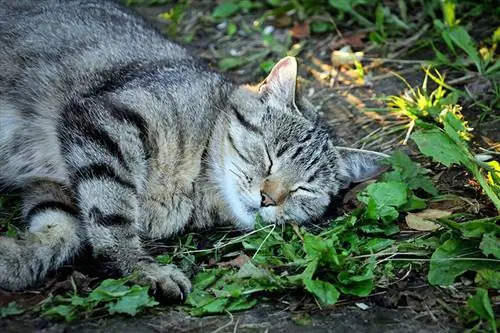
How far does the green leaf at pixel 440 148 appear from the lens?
151 inches

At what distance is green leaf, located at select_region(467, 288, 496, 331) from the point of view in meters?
3.07

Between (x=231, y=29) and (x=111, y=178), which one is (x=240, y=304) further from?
(x=231, y=29)

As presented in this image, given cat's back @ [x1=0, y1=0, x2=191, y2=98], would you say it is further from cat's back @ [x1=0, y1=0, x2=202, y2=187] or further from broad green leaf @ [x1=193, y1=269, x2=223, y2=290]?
broad green leaf @ [x1=193, y1=269, x2=223, y2=290]

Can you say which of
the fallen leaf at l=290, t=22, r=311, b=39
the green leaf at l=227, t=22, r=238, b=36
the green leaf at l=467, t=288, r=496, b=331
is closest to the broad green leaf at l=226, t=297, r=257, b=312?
the green leaf at l=467, t=288, r=496, b=331

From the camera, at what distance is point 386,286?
3439mm

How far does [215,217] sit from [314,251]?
2.78ft

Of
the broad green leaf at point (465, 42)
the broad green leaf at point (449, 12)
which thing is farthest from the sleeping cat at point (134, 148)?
the broad green leaf at point (449, 12)

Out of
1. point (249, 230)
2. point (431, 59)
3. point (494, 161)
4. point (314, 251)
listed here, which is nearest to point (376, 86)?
point (431, 59)

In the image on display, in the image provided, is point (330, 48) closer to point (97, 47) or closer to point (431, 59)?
point (431, 59)

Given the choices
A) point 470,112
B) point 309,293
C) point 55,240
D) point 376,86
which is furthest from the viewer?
point 376,86

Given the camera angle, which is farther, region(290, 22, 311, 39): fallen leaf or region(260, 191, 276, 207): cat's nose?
region(290, 22, 311, 39): fallen leaf

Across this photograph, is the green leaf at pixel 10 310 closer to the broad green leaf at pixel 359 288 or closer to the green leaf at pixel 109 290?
the green leaf at pixel 109 290

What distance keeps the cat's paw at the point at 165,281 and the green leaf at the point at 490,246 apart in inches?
54.5

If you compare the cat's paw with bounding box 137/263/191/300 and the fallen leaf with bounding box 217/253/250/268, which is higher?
the cat's paw with bounding box 137/263/191/300
